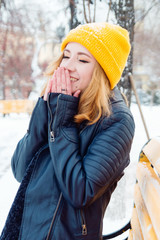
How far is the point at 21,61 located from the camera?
1789 centimetres

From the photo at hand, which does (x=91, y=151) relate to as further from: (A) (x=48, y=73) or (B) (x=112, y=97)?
(A) (x=48, y=73)

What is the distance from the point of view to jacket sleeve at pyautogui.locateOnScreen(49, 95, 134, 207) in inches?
41.5

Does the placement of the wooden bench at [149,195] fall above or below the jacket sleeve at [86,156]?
below

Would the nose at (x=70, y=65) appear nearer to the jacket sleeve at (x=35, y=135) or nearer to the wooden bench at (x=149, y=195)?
the jacket sleeve at (x=35, y=135)

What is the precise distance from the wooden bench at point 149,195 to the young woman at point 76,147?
0.15 metres

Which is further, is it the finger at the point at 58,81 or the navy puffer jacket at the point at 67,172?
the finger at the point at 58,81

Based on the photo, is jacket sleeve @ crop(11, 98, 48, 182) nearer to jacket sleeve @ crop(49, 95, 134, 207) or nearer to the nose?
jacket sleeve @ crop(49, 95, 134, 207)

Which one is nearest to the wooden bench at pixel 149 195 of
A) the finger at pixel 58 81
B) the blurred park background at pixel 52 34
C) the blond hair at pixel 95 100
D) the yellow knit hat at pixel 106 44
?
the blond hair at pixel 95 100

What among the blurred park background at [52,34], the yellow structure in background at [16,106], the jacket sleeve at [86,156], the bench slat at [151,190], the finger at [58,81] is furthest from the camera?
the yellow structure in background at [16,106]

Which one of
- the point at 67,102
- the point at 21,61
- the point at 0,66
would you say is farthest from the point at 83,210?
the point at 21,61

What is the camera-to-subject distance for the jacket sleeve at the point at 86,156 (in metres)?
1.05

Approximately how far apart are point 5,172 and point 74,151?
402 centimetres

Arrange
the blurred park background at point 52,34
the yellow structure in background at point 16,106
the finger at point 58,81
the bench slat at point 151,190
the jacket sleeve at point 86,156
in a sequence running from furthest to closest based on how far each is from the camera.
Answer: the yellow structure in background at point 16,106
the blurred park background at point 52,34
the finger at point 58,81
the jacket sleeve at point 86,156
the bench slat at point 151,190

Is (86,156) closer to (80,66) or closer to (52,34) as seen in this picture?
(80,66)
